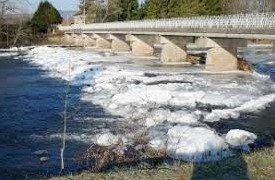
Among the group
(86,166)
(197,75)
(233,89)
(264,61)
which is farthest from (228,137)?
(264,61)

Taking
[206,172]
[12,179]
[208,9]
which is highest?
[208,9]

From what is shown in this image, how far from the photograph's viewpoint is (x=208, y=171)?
8938 mm

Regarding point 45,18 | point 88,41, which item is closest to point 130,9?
point 88,41

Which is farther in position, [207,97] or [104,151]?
[207,97]

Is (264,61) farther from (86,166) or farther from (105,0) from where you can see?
(105,0)

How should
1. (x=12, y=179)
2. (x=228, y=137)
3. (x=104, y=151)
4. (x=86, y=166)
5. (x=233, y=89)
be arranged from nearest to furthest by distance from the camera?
(x=12, y=179), (x=86, y=166), (x=104, y=151), (x=228, y=137), (x=233, y=89)

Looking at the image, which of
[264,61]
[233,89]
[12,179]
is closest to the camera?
[12,179]

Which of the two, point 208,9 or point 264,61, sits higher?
point 208,9

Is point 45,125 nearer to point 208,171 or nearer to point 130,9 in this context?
point 208,171

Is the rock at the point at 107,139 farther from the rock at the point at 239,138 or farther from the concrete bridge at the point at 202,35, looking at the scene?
the concrete bridge at the point at 202,35

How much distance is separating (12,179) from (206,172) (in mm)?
4667

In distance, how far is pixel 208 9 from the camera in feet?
232

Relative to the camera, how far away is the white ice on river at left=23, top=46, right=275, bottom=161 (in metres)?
14.2

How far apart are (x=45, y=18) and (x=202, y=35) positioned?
79.5 meters
